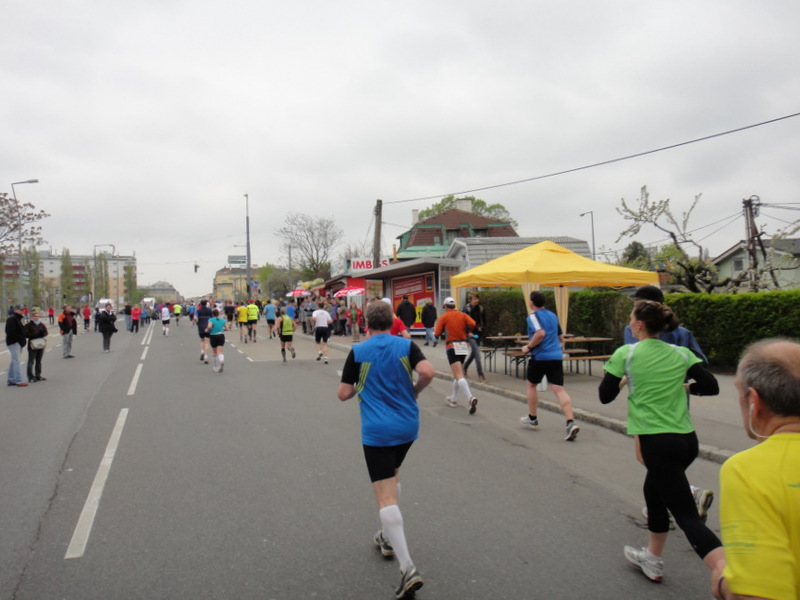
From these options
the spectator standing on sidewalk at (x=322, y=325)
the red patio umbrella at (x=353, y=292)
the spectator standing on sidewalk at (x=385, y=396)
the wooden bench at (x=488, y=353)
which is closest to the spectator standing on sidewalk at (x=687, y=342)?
the spectator standing on sidewalk at (x=385, y=396)

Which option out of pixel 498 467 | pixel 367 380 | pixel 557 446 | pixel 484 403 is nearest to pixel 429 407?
pixel 484 403

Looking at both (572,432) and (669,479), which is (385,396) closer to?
(669,479)

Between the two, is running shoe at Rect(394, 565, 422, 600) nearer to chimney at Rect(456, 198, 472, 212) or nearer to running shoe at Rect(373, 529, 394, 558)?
running shoe at Rect(373, 529, 394, 558)

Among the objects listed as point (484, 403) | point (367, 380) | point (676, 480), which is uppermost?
point (367, 380)

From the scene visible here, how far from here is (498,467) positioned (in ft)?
21.0

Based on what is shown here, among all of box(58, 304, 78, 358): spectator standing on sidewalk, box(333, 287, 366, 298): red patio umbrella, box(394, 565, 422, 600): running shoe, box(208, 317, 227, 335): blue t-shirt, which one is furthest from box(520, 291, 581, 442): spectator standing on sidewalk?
box(333, 287, 366, 298): red patio umbrella

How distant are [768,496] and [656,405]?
2108mm

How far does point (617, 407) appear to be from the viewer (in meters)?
9.59

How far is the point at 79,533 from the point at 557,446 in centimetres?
507

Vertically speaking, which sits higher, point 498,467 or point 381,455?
point 381,455

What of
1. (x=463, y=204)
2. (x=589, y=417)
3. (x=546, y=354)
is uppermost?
(x=463, y=204)

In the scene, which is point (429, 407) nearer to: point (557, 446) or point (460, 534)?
point (557, 446)

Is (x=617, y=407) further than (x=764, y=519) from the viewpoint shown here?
Yes

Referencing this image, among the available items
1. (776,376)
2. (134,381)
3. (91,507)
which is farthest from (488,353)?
(776,376)
